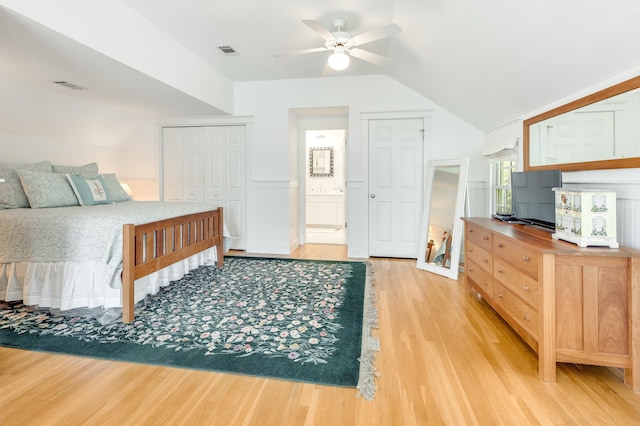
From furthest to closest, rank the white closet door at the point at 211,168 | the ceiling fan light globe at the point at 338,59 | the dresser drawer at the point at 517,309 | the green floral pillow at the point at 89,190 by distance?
the white closet door at the point at 211,168
the green floral pillow at the point at 89,190
the ceiling fan light globe at the point at 338,59
the dresser drawer at the point at 517,309

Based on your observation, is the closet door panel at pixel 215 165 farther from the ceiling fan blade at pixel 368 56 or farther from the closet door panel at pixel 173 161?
the ceiling fan blade at pixel 368 56

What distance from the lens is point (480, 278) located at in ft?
8.98

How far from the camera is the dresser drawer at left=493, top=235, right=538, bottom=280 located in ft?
5.99

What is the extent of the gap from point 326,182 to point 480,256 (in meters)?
5.03

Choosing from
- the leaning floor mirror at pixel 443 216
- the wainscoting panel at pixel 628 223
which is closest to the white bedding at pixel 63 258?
the leaning floor mirror at pixel 443 216

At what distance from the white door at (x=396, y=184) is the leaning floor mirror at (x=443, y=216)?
268 mm

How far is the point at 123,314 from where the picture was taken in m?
2.35

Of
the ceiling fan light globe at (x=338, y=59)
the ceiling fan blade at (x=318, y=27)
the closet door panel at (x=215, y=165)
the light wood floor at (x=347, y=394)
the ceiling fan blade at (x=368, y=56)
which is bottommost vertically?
the light wood floor at (x=347, y=394)

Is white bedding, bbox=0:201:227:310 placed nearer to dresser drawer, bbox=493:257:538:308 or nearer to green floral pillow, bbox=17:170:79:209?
green floral pillow, bbox=17:170:79:209

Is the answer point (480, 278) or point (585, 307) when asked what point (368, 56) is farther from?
point (585, 307)

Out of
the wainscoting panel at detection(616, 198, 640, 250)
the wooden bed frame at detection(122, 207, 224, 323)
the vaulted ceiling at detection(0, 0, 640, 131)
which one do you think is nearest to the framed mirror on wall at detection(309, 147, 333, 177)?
the vaulted ceiling at detection(0, 0, 640, 131)

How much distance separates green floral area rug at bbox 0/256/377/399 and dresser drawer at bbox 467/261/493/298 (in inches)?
36.0

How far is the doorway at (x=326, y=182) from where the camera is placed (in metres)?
7.11

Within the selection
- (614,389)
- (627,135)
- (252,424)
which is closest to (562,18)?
(627,135)
